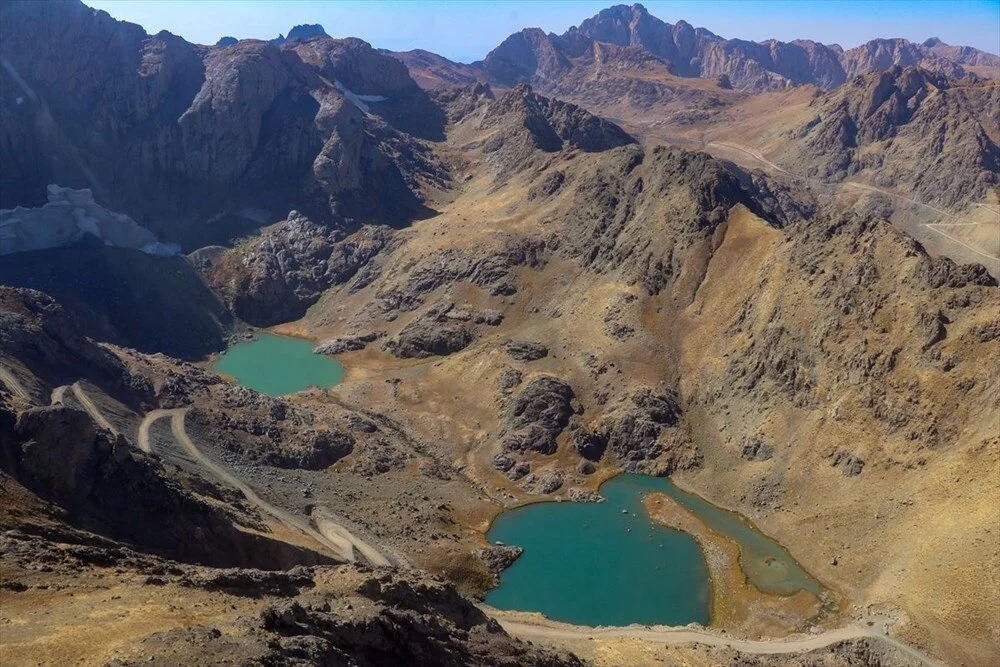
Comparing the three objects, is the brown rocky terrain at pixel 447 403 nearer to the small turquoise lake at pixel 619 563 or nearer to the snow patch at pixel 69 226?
the small turquoise lake at pixel 619 563

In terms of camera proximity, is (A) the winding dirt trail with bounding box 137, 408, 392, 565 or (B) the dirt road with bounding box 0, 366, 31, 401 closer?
(A) the winding dirt trail with bounding box 137, 408, 392, 565

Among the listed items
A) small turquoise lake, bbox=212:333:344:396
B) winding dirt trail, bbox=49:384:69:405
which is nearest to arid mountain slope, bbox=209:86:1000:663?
small turquoise lake, bbox=212:333:344:396

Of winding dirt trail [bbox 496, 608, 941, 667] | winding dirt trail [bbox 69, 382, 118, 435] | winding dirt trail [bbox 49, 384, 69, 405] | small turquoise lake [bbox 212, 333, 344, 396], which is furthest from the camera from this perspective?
small turquoise lake [bbox 212, 333, 344, 396]

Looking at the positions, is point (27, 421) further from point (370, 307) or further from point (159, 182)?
point (159, 182)

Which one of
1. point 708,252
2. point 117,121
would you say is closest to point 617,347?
point 708,252

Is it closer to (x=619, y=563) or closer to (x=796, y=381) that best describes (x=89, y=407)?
(x=619, y=563)

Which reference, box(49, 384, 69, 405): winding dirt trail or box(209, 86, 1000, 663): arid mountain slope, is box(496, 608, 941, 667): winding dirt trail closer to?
box(209, 86, 1000, 663): arid mountain slope
